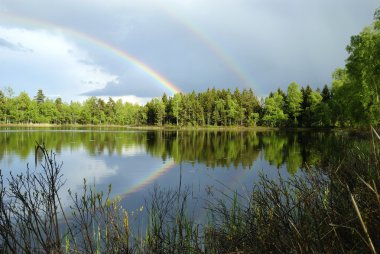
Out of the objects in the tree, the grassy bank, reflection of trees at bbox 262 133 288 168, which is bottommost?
reflection of trees at bbox 262 133 288 168

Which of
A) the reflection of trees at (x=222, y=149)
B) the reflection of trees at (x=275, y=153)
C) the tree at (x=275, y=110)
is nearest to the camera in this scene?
the reflection of trees at (x=222, y=149)

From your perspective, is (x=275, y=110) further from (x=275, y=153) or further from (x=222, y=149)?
(x=275, y=153)

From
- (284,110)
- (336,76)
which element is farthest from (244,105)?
(336,76)

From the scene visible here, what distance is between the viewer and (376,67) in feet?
103

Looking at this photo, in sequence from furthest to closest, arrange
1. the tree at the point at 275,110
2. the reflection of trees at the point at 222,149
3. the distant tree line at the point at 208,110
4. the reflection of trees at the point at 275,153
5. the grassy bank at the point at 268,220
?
the tree at the point at 275,110, the distant tree line at the point at 208,110, the reflection of trees at the point at 275,153, the reflection of trees at the point at 222,149, the grassy bank at the point at 268,220

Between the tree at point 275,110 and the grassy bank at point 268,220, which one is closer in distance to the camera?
the grassy bank at point 268,220

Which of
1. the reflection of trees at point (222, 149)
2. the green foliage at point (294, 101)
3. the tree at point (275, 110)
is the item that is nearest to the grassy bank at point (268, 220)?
the reflection of trees at point (222, 149)

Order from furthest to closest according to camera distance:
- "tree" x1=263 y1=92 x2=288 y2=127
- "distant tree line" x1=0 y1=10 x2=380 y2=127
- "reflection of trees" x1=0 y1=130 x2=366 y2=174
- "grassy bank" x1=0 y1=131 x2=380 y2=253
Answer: "tree" x1=263 y1=92 x2=288 y2=127, "distant tree line" x1=0 y1=10 x2=380 y2=127, "reflection of trees" x1=0 y1=130 x2=366 y2=174, "grassy bank" x1=0 y1=131 x2=380 y2=253

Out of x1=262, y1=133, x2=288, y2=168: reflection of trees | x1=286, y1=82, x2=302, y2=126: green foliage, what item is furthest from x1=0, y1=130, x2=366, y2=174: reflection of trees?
x1=286, y1=82, x2=302, y2=126: green foliage

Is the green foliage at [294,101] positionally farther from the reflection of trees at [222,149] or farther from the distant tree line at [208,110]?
the reflection of trees at [222,149]

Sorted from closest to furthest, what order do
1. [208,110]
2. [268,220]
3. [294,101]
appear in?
[268,220] → [294,101] → [208,110]

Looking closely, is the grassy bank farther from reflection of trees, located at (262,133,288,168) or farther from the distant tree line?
the distant tree line

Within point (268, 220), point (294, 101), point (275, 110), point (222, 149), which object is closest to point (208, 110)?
point (275, 110)

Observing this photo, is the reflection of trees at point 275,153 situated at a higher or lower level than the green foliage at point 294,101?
lower
